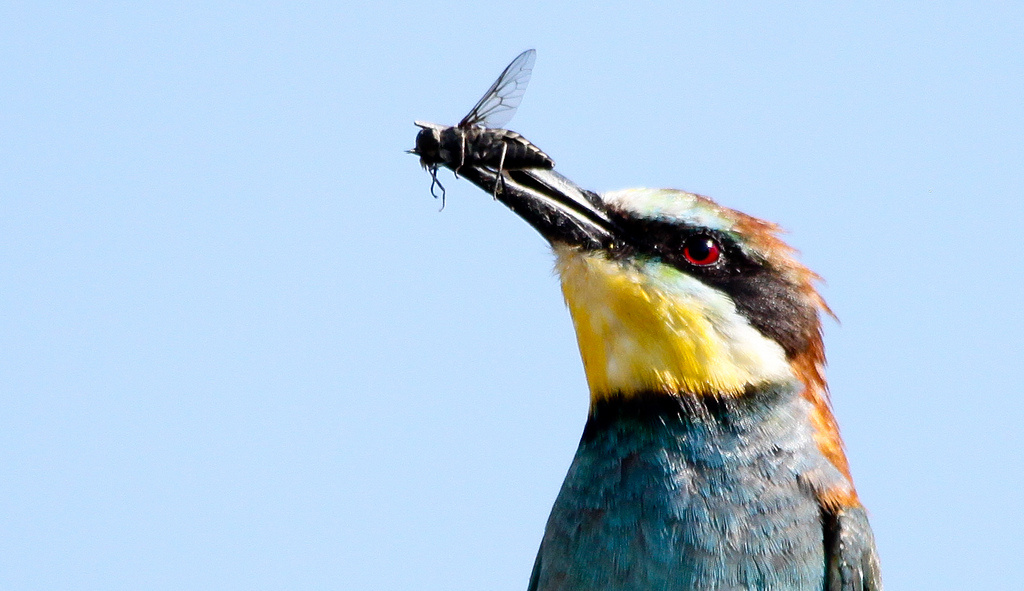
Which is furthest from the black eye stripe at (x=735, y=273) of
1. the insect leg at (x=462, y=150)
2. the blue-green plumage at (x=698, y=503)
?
the insect leg at (x=462, y=150)

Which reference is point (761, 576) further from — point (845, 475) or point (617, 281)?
point (617, 281)

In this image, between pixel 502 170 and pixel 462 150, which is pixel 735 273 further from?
pixel 462 150

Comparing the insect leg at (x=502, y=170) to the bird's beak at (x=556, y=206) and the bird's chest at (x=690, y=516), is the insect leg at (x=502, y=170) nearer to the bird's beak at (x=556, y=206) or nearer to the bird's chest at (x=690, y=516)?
the bird's beak at (x=556, y=206)

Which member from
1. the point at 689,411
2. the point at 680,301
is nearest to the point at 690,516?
the point at 689,411

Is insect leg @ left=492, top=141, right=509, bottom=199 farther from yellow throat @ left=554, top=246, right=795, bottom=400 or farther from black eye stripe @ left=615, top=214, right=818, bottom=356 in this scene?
black eye stripe @ left=615, top=214, right=818, bottom=356

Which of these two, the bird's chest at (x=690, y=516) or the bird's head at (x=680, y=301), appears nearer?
the bird's chest at (x=690, y=516)

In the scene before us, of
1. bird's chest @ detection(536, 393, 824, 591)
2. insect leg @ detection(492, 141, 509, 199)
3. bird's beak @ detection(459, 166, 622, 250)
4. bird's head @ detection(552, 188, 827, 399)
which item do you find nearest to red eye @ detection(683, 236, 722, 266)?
bird's head @ detection(552, 188, 827, 399)

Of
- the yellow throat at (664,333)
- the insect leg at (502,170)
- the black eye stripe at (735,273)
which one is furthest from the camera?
the insect leg at (502,170)
